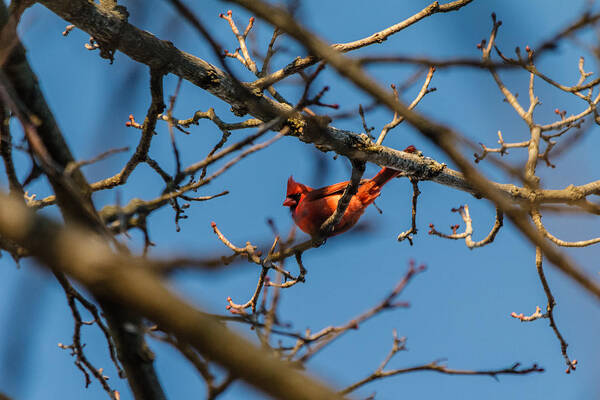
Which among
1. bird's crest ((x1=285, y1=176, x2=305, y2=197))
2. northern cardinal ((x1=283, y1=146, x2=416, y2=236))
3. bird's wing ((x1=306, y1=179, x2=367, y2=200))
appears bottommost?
northern cardinal ((x1=283, y1=146, x2=416, y2=236))

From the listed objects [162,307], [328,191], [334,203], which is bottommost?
[162,307]

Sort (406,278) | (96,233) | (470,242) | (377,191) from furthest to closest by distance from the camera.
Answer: (377,191) → (470,242) → (406,278) → (96,233)

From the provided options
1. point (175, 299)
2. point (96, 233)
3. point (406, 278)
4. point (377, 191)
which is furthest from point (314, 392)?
point (377, 191)

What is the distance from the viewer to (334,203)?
5.02 m

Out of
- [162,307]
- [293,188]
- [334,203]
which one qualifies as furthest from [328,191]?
[162,307]

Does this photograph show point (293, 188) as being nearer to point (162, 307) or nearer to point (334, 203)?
point (334, 203)

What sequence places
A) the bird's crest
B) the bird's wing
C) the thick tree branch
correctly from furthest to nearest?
1. the bird's crest
2. the bird's wing
3. the thick tree branch

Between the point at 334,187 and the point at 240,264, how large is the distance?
155 inches

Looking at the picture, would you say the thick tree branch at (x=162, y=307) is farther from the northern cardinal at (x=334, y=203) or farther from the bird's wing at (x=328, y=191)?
the bird's wing at (x=328, y=191)

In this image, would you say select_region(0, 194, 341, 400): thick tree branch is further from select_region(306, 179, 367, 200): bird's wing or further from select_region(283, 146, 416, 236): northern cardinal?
select_region(306, 179, 367, 200): bird's wing

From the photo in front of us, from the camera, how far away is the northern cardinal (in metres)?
4.66

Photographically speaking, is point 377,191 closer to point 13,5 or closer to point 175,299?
point 13,5

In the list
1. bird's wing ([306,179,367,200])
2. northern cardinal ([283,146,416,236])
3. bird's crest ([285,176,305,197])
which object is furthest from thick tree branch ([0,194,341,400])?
bird's crest ([285,176,305,197])

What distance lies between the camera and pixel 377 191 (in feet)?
15.5
